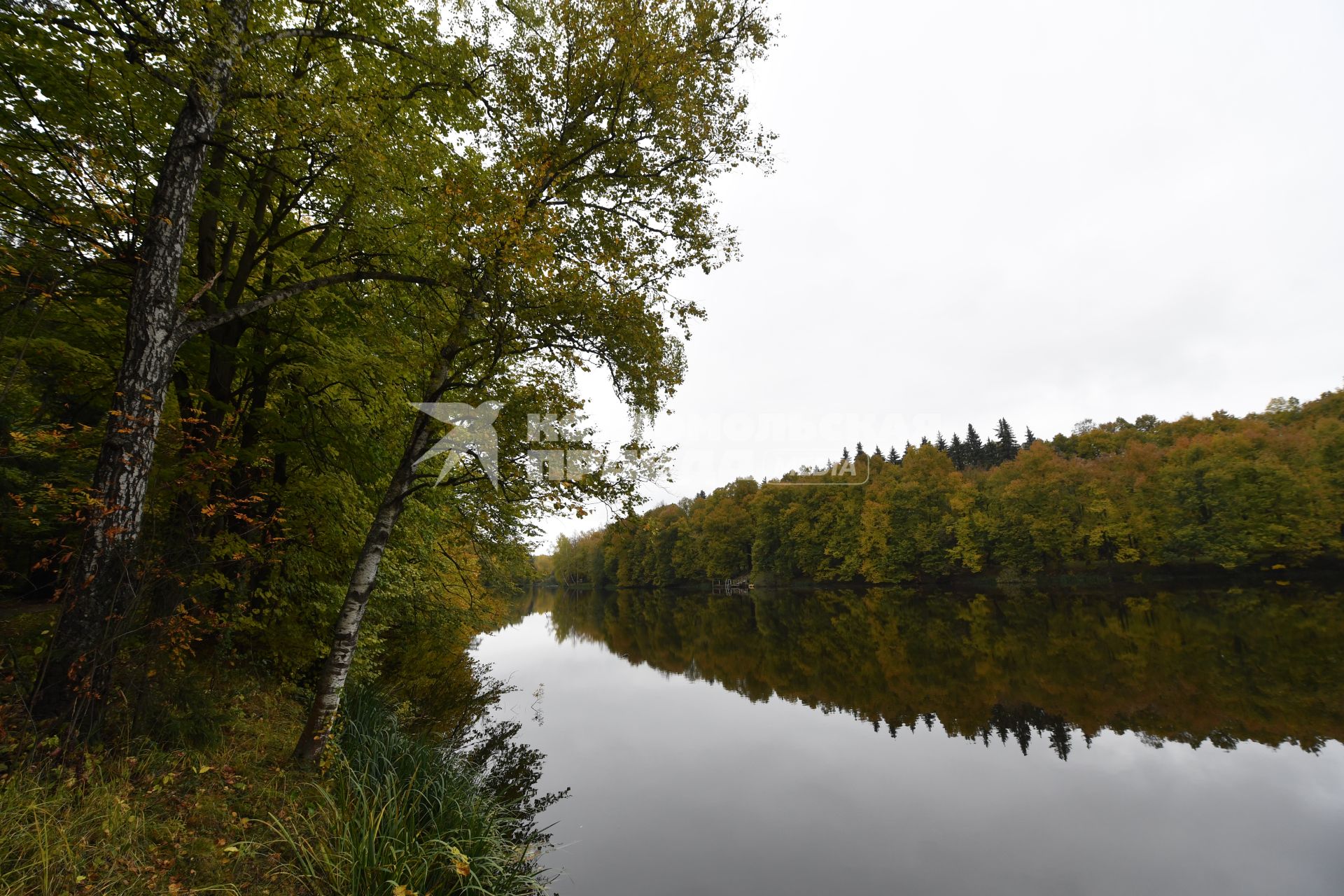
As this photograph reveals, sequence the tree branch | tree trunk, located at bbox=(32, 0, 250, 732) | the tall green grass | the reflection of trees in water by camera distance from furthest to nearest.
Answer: the reflection of trees in water, the tree branch, the tall green grass, tree trunk, located at bbox=(32, 0, 250, 732)

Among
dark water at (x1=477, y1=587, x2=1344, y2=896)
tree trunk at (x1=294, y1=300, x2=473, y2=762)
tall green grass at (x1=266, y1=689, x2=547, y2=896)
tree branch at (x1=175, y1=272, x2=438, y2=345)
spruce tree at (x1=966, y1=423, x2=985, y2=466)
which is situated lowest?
dark water at (x1=477, y1=587, x2=1344, y2=896)

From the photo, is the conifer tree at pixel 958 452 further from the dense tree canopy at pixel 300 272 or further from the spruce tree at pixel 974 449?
the dense tree canopy at pixel 300 272

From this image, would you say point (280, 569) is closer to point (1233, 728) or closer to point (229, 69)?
point (229, 69)

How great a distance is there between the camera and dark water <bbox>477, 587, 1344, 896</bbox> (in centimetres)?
802

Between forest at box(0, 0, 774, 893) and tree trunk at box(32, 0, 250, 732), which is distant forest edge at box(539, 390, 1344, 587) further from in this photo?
tree trunk at box(32, 0, 250, 732)

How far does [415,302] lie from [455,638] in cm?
1901

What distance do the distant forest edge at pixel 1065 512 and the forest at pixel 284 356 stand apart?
1774 cm

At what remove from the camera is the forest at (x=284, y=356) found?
16.4 ft

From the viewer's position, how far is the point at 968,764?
11523mm

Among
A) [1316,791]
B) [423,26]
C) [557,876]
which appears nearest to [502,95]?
[423,26]

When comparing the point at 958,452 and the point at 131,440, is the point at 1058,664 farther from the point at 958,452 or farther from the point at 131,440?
the point at 958,452

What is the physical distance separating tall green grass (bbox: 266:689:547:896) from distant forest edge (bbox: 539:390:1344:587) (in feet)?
56.4

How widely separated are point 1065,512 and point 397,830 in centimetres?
6083

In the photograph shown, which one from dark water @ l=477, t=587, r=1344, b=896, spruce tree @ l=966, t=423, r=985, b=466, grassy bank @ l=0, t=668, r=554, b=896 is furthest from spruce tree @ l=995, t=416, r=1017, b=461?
grassy bank @ l=0, t=668, r=554, b=896
